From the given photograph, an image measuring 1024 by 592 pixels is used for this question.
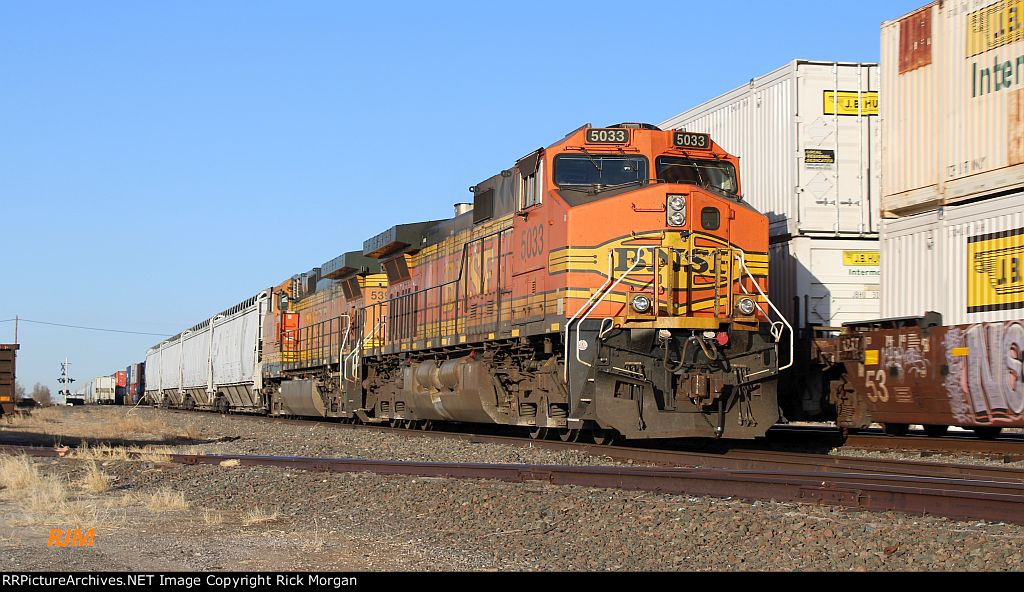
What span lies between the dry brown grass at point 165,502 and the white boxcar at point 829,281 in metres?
10.1

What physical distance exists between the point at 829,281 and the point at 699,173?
12.1 ft

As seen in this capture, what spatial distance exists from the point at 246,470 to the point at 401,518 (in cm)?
424

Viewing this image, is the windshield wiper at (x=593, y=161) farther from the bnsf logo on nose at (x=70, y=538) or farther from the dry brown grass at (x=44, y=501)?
the bnsf logo on nose at (x=70, y=538)

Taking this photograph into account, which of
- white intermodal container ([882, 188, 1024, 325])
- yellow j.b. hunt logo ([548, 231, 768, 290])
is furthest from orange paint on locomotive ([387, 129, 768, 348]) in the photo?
white intermodal container ([882, 188, 1024, 325])

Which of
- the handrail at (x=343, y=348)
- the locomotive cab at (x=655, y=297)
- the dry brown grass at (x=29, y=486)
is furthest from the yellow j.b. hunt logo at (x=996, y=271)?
the handrail at (x=343, y=348)

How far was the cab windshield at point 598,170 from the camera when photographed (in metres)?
14.1

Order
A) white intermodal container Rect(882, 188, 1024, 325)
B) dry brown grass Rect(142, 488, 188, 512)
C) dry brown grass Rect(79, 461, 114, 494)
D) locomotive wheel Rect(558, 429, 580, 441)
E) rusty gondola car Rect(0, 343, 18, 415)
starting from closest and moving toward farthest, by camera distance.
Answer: dry brown grass Rect(142, 488, 188, 512)
dry brown grass Rect(79, 461, 114, 494)
white intermodal container Rect(882, 188, 1024, 325)
locomotive wheel Rect(558, 429, 580, 441)
rusty gondola car Rect(0, 343, 18, 415)

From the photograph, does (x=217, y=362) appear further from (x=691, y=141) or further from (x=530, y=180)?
(x=691, y=141)

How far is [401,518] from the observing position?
8.48m

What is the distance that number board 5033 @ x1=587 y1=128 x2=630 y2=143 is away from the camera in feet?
46.5

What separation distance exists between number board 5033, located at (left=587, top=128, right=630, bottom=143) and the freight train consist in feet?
0.09

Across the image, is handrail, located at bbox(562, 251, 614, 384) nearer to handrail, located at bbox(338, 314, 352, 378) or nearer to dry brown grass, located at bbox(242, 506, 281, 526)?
dry brown grass, located at bbox(242, 506, 281, 526)

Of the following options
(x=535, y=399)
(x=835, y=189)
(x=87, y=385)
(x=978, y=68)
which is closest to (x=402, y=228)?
(x=535, y=399)


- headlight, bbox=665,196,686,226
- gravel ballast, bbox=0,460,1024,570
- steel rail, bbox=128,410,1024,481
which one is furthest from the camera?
headlight, bbox=665,196,686,226
